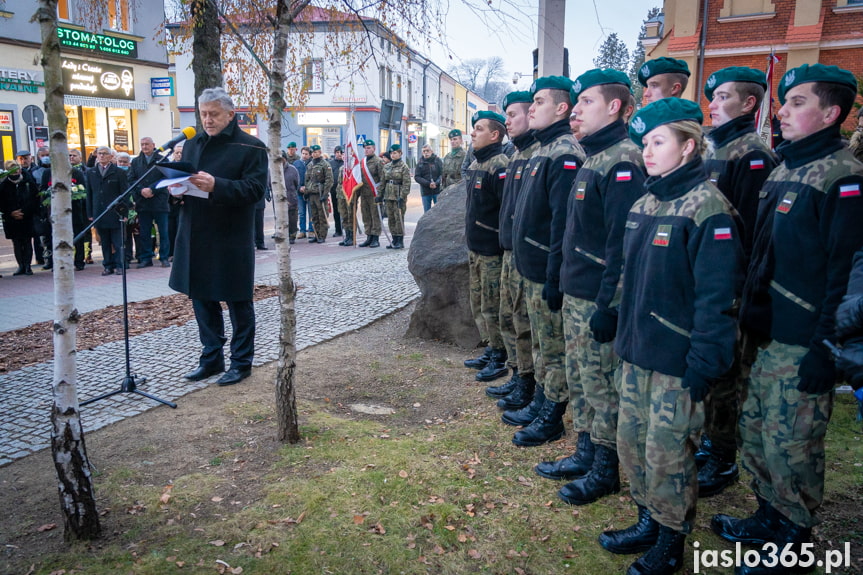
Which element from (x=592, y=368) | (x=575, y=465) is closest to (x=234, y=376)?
(x=575, y=465)

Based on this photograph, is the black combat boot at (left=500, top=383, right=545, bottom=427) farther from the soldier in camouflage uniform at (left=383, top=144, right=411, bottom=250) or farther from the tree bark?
the soldier in camouflage uniform at (left=383, top=144, right=411, bottom=250)

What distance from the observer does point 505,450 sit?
4.38 metres

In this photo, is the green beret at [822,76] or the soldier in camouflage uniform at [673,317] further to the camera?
the green beret at [822,76]

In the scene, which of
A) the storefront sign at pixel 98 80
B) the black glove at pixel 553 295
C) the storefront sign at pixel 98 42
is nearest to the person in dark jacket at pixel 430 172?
the black glove at pixel 553 295

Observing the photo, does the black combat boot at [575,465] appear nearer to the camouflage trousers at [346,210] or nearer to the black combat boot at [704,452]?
the black combat boot at [704,452]

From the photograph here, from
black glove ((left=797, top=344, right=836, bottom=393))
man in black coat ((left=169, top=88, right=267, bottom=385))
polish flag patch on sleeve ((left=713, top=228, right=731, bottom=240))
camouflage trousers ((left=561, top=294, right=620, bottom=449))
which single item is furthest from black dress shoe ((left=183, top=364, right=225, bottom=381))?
black glove ((left=797, top=344, right=836, bottom=393))

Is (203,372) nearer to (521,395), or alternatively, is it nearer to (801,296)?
(521,395)

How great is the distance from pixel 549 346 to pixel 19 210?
424 inches

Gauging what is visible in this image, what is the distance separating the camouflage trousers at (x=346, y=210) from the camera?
15414 millimetres

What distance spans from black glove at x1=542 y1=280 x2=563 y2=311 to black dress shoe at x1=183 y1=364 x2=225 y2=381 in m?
→ 3.32

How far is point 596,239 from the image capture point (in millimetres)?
3701

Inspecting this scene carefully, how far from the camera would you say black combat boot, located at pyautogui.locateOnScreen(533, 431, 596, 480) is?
3.95 meters

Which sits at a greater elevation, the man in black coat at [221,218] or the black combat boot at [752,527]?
the man in black coat at [221,218]

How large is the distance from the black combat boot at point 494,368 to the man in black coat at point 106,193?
8.45 m
